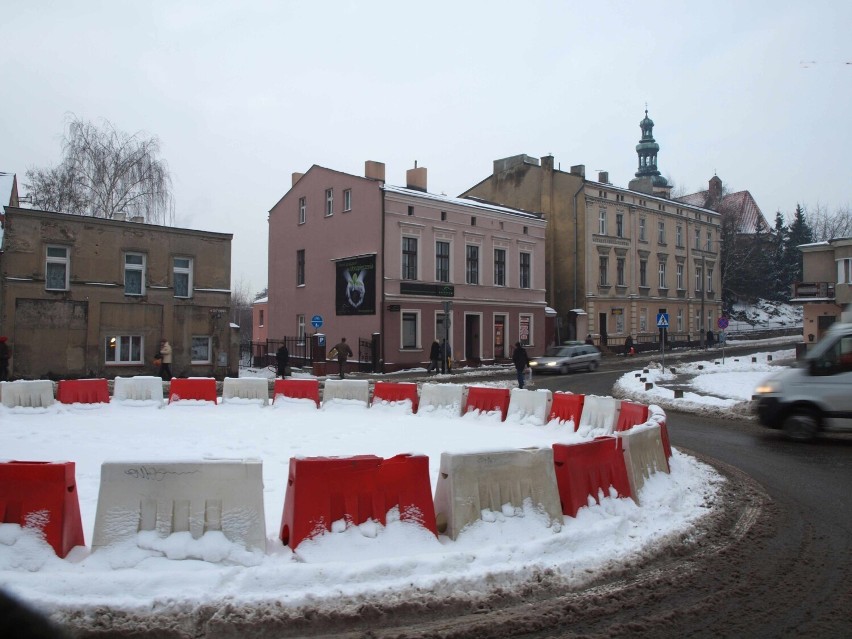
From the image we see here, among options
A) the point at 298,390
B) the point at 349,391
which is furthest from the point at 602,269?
the point at 298,390

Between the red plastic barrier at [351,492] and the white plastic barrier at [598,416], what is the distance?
7.18m

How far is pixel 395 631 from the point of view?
4.23 meters

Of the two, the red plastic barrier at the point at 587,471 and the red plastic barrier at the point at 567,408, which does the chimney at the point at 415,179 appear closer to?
the red plastic barrier at the point at 567,408

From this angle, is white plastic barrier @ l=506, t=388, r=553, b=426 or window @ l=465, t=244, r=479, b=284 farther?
window @ l=465, t=244, r=479, b=284

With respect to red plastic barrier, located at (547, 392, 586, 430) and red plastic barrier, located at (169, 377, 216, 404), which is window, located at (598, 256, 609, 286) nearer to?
red plastic barrier, located at (547, 392, 586, 430)

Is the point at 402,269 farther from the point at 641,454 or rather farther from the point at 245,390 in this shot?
the point at 641,454

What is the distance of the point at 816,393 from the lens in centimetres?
1223

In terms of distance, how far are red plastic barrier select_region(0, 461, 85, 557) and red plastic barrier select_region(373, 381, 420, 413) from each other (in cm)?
1133

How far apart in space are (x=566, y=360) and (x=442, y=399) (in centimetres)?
1795

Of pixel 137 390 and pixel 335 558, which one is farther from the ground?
pixel 137 390

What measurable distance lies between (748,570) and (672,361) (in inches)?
1419

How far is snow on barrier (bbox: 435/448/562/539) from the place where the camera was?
5.82m

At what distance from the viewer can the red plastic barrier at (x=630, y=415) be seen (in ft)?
35.5

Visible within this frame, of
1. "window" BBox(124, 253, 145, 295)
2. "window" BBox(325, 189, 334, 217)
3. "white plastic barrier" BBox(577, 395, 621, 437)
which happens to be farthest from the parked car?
"white plastic barrier" BBox(577, 395, 621, 437)
